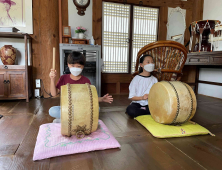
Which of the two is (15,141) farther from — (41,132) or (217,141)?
(217,141)

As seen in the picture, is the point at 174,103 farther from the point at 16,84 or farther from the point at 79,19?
the point at 79,19

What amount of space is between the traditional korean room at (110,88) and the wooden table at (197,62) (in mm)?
20

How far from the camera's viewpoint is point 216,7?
3877mm

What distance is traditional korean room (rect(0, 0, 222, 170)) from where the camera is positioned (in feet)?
3.98

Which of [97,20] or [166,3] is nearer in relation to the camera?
[97,20]

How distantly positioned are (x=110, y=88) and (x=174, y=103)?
258 centimetres

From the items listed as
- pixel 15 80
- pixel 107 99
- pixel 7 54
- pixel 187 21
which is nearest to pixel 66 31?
pixel 7 54

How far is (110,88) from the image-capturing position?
160 inches

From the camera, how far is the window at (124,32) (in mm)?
3918

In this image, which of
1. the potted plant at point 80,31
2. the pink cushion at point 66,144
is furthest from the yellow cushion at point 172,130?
the potted plant at point 80,31

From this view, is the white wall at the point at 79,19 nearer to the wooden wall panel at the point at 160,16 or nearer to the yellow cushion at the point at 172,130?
the wooden wall panel at the point at 160,16

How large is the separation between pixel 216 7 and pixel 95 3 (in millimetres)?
2824

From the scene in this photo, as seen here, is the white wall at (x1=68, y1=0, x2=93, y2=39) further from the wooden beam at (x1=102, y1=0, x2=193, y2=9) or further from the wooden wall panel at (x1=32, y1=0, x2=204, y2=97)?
the wooden beam at (x1=102, y1=0, x2=193, y2=9)

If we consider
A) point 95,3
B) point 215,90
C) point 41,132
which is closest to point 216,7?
point 215,90
